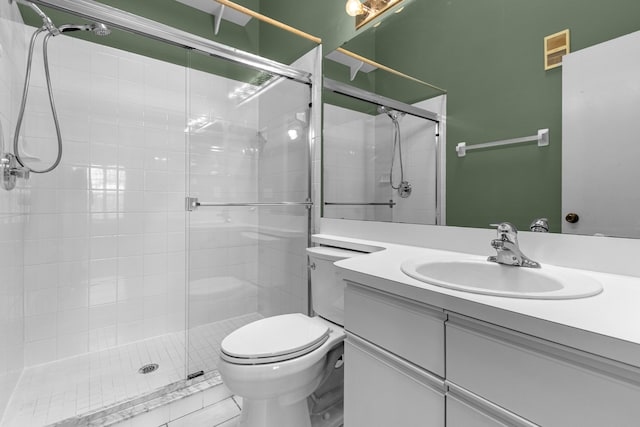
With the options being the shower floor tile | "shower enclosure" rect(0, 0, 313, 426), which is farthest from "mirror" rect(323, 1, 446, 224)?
the shower floor tile

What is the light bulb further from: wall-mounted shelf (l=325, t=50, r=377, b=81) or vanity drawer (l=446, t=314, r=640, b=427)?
vanity drawer (l=446, t=314, r=640, b=427)

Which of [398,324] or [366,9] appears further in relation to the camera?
[366,9]

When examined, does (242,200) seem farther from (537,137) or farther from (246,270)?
(537,137)

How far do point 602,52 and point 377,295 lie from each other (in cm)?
94

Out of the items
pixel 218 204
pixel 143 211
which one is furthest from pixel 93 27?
pixel 143 211

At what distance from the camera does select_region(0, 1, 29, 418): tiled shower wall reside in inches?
53.7

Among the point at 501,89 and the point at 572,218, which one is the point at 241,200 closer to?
the point at 501,89

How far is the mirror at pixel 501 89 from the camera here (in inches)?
35.8

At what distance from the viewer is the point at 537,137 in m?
0.95

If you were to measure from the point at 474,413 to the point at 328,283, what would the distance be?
87cm

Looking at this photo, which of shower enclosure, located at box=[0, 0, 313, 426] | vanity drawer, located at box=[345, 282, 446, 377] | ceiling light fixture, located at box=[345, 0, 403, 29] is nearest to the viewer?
vanity drawer, located at box=[345, 282, 446, 377]

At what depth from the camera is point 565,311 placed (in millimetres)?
538

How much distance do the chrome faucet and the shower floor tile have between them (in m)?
1.50

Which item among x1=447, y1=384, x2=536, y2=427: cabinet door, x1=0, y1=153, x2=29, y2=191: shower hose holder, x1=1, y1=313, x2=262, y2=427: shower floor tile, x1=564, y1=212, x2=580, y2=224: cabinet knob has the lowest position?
x1=1, y1=313, x2=262, y2=427: shower floor tile
